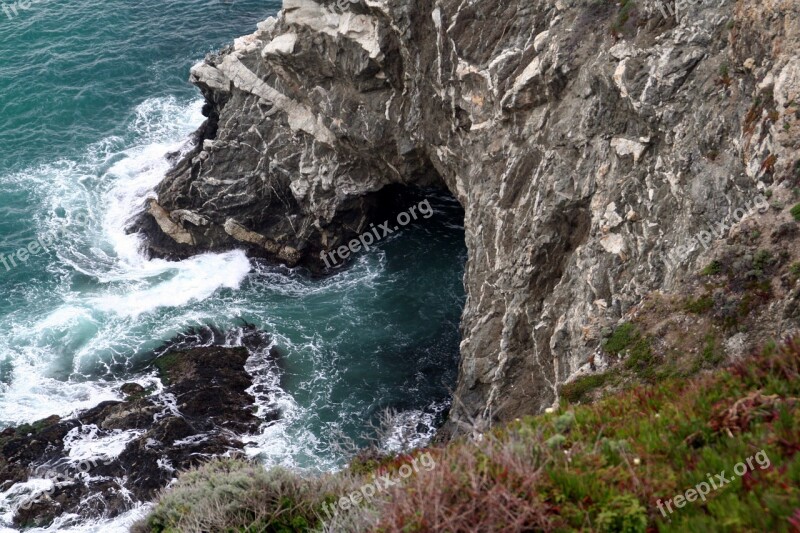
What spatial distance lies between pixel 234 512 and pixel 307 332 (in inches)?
999

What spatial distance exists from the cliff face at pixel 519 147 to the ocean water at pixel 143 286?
12.5 ft

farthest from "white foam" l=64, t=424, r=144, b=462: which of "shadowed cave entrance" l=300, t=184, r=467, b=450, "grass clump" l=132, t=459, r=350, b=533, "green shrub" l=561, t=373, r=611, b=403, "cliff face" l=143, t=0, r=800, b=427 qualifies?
"green shrub" l=561, t=373, r=611, b=403

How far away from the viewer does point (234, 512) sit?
49.5ft

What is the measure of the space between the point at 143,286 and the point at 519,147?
2712cm

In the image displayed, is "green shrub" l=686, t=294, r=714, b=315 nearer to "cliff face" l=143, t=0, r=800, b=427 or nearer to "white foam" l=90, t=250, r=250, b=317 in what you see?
"cliff face" l=143, t=0, r=800, b=427

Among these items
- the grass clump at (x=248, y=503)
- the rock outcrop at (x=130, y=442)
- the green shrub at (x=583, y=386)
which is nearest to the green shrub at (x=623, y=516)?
the grass clump at (x=248, y=503)

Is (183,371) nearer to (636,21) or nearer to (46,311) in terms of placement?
(46,311)

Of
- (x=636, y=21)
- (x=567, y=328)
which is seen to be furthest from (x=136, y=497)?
(x=636, y=21)

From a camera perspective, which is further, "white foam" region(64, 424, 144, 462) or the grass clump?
"white foam" region(64, 424, 144, 462)

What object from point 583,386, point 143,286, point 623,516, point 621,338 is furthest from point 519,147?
point 143,286

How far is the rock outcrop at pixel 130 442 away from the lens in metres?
31.7

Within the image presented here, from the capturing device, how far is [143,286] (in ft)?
147

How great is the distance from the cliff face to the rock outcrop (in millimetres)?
11310

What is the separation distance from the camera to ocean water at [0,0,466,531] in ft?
120
